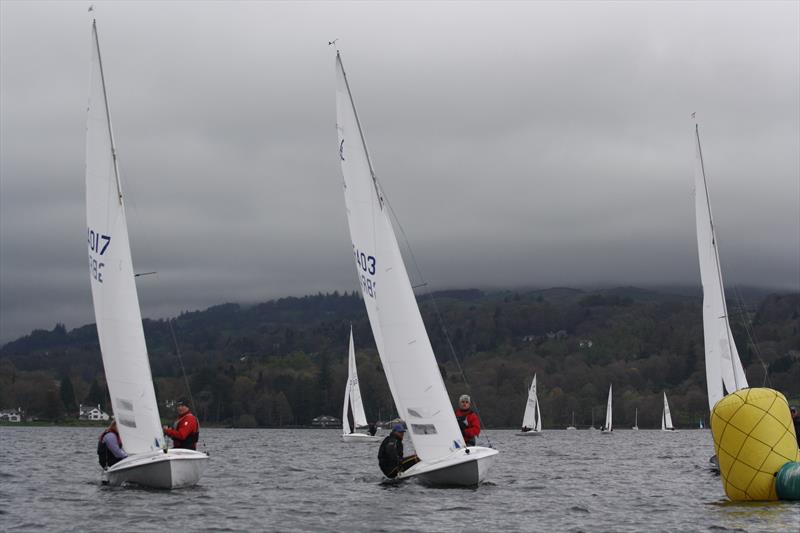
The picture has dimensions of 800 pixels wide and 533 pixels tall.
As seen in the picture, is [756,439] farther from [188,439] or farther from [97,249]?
[97,249]

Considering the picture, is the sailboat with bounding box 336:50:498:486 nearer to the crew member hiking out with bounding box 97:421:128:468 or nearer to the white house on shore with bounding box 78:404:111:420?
the crew member hiking out with bounding box 97:421:128:468

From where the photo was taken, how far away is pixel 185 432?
27.0 m

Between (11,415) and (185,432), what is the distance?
148646mm

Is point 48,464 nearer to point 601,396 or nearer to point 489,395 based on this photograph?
point 489,395

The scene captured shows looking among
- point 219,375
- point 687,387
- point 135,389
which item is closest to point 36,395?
point 219,375

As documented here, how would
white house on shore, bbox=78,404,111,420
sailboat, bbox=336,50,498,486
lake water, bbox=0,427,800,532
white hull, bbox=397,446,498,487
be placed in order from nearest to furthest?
lake water, bbox=0,427,800,532 < white hull, bbox=397,446,498,487 < sailboat, bbox=336,50,498,486 < white house on shore, bbox=78,404,111,420

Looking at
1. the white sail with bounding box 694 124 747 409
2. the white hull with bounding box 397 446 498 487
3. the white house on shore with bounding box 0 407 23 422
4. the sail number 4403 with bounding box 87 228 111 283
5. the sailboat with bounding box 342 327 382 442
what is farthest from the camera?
the white house on shore with bounding box 0 407 23 422

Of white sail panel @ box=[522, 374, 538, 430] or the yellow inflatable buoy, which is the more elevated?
the yellow inflatable buoy

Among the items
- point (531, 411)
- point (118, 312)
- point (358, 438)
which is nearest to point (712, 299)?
point (118, 312)

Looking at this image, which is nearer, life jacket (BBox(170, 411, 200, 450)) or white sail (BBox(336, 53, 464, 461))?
white sail (BBox(336, 53, 464, 461))

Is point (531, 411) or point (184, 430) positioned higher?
point (184, 430)

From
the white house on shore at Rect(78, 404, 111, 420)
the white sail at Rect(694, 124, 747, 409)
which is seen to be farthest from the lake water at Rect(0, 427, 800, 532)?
the white house on shore at Rect(78, 404, 111, 420)

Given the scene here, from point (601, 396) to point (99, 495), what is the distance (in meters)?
160

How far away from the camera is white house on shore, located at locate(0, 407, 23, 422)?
6496 inches
